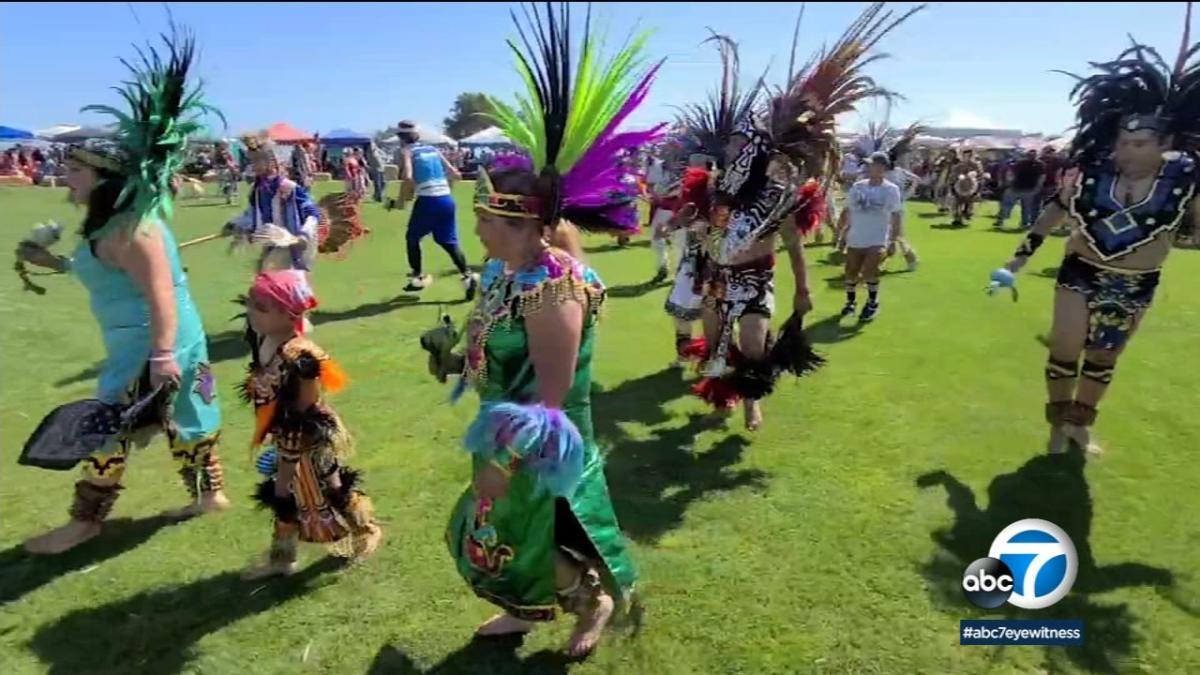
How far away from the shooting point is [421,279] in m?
10.0

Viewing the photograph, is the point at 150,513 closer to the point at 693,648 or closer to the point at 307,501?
the point at 307,501

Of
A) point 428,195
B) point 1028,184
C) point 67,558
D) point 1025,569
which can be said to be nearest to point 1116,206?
point 1025,569

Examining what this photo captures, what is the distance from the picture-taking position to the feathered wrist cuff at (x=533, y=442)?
241cm

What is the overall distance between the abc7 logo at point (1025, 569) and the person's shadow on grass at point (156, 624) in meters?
2.83

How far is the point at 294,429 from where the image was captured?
3355mm

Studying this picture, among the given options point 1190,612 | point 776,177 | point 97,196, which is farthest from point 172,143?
point 1190,612

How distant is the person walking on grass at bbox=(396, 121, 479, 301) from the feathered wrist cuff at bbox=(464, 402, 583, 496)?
6814 mm

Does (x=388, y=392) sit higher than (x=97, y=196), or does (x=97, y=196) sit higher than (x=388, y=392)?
(x=97, y=196)

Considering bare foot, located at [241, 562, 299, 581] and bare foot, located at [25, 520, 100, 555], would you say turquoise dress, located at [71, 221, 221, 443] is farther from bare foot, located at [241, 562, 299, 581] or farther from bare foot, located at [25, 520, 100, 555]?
bare foot, located at [241, 562, 299, 581]

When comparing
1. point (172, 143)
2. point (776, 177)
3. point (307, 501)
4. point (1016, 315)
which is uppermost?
point (172, 143)

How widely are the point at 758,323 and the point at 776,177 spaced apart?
2.92ft

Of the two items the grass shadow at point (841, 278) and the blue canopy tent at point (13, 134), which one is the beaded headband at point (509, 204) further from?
the blue canopy tent at point (13, 134)

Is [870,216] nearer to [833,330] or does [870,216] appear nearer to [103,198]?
[833,330]

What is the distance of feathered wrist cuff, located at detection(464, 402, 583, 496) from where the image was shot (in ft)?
7.91
